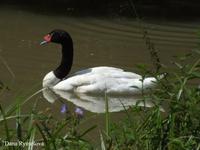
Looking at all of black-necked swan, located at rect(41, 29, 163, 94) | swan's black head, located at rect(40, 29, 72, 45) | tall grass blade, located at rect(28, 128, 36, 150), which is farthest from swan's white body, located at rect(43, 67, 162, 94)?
tall grass blade, located at rect(28, 128, 36, 150)

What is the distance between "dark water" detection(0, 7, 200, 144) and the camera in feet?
30.1

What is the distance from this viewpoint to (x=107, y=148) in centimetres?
351

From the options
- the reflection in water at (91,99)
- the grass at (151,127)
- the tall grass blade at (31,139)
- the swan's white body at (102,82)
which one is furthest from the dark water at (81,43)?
the tall grass blade at (31,139)

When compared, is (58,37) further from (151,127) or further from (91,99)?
(151,127)

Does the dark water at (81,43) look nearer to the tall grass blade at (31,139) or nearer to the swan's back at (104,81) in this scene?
the swan's back at (104,81)

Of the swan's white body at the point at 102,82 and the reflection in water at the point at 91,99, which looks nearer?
the reflection in water at the point at 91,99

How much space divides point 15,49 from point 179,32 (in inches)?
130

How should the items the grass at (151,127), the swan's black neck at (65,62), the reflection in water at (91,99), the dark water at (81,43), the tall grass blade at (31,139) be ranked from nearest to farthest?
1. the tall grass blade at (31,139)
2. the grass at (151,127)
3. the reflection in water at (91,99)
4. the swan's black neck at (65,62)
5. the dark water at (81,43)

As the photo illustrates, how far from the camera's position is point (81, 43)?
36.1 feet

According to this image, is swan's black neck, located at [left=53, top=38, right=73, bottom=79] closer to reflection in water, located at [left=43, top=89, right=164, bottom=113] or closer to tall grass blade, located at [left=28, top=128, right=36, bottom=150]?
reflection in water, located at [left=43, top=89, right=164, bottom=113]

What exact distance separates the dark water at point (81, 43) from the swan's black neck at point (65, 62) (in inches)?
9.0

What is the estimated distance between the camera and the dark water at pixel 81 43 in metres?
9.19

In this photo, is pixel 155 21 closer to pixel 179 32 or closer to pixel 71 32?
pixel 179 32

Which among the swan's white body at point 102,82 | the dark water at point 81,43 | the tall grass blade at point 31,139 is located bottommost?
the swan's white body at point 102,82
